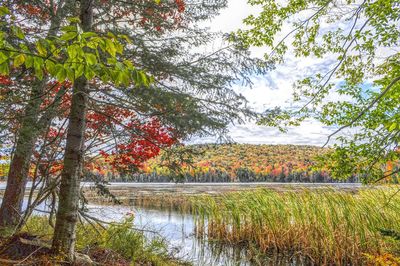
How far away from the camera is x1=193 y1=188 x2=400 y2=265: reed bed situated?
6797mm

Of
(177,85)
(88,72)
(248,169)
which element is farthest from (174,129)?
(248,169)

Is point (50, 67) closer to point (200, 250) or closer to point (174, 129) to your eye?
point (174, 129)

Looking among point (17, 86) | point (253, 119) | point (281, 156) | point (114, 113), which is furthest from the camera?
point (281, 156)

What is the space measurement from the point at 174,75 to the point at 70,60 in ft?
10.3

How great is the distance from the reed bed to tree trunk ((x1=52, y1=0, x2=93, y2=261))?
5.09 meters

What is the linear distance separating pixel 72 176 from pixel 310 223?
5.97 m

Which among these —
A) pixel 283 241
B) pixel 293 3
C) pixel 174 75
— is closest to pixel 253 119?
pixel 174 75

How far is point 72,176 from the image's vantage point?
3.81 metres

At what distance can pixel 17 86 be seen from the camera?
4723 millimetres

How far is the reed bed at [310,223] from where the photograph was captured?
680 centimetres

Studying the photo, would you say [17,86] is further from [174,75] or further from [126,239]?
[126,239]

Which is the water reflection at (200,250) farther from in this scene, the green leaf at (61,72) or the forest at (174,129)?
the green leaf at (61,72)

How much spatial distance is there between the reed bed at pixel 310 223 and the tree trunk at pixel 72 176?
5.09 metres

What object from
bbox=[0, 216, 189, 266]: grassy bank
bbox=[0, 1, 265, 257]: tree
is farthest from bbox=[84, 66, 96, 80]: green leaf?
bbox=[0, 216, 189, 266]: grassy bank
